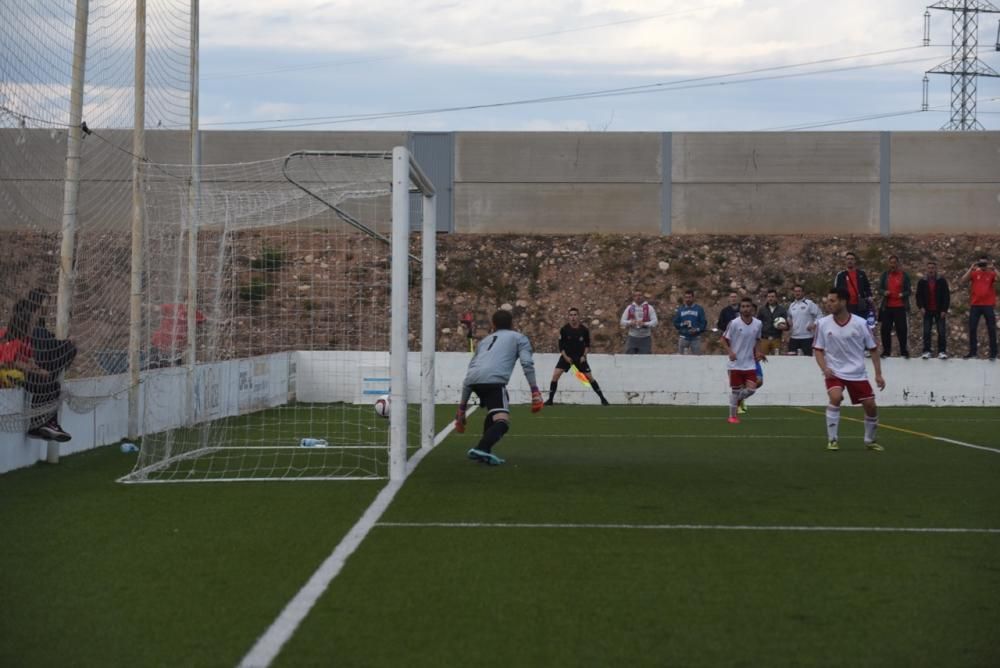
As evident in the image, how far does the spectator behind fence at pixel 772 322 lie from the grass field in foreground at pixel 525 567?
44.1 feet

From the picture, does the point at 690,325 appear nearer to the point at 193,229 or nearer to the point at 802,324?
the point at 802,324

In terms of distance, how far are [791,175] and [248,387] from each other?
854 inches

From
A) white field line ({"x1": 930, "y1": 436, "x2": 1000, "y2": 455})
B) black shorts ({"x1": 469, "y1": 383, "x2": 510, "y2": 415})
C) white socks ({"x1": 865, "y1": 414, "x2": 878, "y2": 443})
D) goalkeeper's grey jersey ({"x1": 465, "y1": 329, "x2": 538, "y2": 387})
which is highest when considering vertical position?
goalkeeper's grey jersey ({"x1": 465, "y1": 329, "x2": 538, "y2": 387})

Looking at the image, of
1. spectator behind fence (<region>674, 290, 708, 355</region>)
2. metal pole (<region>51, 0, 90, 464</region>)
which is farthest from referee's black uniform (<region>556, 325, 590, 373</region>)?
metal pole (<region>51, 0, 90, 464</region>)

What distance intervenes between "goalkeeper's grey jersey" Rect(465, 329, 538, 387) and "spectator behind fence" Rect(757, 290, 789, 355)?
545 inches

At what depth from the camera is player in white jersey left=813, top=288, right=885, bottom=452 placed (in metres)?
14.6

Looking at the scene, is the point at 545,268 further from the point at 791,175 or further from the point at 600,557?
the point at 600,557

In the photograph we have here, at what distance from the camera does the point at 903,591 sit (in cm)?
669

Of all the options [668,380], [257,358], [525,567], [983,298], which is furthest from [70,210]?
[983,298]

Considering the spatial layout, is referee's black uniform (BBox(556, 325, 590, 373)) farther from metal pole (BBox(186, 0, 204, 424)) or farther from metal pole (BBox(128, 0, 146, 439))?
metal pole (BBox(128, 0, 146, 439))

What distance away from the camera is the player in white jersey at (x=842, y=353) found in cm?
1458

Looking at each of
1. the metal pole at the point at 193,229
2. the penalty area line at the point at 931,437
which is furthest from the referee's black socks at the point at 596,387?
the metal pole at the point at 193,229

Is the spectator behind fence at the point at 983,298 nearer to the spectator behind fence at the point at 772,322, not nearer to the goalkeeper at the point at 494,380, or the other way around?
the spectator behind fence at the point at 772,322

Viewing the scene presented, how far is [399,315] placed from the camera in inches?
458
